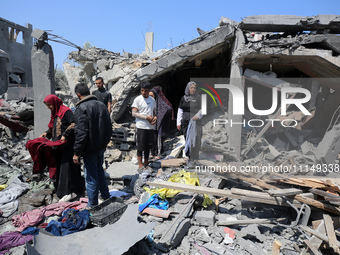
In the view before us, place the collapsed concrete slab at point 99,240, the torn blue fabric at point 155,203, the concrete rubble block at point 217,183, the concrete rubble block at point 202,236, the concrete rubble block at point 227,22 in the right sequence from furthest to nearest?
the concrete rubble block at point 227,22 → the concrete rubble block at point 217,183 → the torn blue fabric at point 155,203 → the concrete rubble block at point 202,236 → the collapsed concrete slab at point 99,240

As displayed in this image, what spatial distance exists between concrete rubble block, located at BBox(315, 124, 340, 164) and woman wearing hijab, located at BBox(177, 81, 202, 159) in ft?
10.9

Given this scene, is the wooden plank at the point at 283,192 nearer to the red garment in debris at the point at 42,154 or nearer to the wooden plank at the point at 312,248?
the wooden plank at the point at 312,248

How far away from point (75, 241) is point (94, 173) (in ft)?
3.73

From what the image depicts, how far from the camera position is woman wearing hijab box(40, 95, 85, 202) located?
4.23 metres

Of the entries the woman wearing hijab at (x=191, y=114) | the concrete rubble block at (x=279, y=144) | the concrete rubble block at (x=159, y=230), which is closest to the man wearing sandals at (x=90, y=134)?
→ the concrete rubble block at (x=159, y=230)

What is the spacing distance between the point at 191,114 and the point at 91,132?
2499 mm

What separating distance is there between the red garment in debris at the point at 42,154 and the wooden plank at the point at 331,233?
4.21m

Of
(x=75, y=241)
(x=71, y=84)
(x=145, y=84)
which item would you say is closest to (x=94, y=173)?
(x=75, y=241)

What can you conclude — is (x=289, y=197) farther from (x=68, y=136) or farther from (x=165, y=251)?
(x=68, y=136)

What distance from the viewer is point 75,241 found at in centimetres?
278

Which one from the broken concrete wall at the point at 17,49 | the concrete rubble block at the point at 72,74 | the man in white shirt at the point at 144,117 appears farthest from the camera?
the broken concrete wall at the point at 17,49

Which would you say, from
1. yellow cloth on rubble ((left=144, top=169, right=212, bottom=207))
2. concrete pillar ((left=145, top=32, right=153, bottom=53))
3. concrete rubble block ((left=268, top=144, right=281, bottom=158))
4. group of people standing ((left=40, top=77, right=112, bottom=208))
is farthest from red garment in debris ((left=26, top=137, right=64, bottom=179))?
concrete pillar ((left=145, top=32, right=153, bottom=53))

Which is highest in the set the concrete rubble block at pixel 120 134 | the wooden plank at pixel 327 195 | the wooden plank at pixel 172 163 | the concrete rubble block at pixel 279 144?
the concrete rubble block at pixel 120 134

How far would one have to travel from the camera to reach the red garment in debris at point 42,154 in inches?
169
